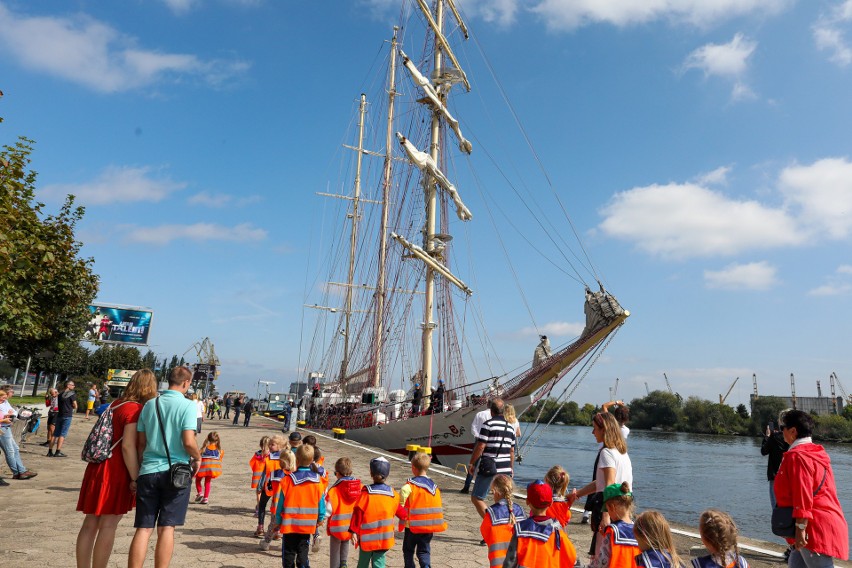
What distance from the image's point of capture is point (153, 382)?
5.12 metres

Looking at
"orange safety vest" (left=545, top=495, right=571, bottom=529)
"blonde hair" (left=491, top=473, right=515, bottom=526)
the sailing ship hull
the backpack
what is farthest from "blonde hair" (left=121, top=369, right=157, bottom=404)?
the sailing ship hull

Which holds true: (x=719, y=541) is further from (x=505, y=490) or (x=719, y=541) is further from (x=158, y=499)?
(x=158, y=499)

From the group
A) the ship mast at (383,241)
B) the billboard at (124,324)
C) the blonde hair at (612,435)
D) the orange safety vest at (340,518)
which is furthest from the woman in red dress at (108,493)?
the billboard at (124,324)

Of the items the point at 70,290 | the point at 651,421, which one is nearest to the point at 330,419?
the point at 70,290

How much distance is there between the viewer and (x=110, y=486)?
186 inches

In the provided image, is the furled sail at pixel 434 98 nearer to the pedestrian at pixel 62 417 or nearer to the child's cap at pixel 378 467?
the pedestrian at pixel 62 417

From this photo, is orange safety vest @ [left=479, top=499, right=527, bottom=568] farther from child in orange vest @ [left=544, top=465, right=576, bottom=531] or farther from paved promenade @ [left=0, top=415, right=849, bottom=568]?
paved promenade @ [left=0, top=415, right=849, bottom=568]

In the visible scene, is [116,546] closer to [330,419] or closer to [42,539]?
[42,539]

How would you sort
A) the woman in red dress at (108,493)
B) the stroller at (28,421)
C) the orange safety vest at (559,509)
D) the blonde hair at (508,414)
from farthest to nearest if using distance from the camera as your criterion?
the stroller at (28,421), the blonde hair at (508,414), the orange safety vest at (559,509), the woman in red dress at (108,493)

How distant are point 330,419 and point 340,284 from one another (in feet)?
77.1

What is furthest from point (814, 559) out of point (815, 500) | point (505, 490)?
point (505, 490)

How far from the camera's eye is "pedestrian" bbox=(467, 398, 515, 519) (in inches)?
287

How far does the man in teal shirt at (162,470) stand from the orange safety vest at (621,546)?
3.30m

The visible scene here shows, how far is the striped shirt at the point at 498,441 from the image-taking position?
24.2ft
